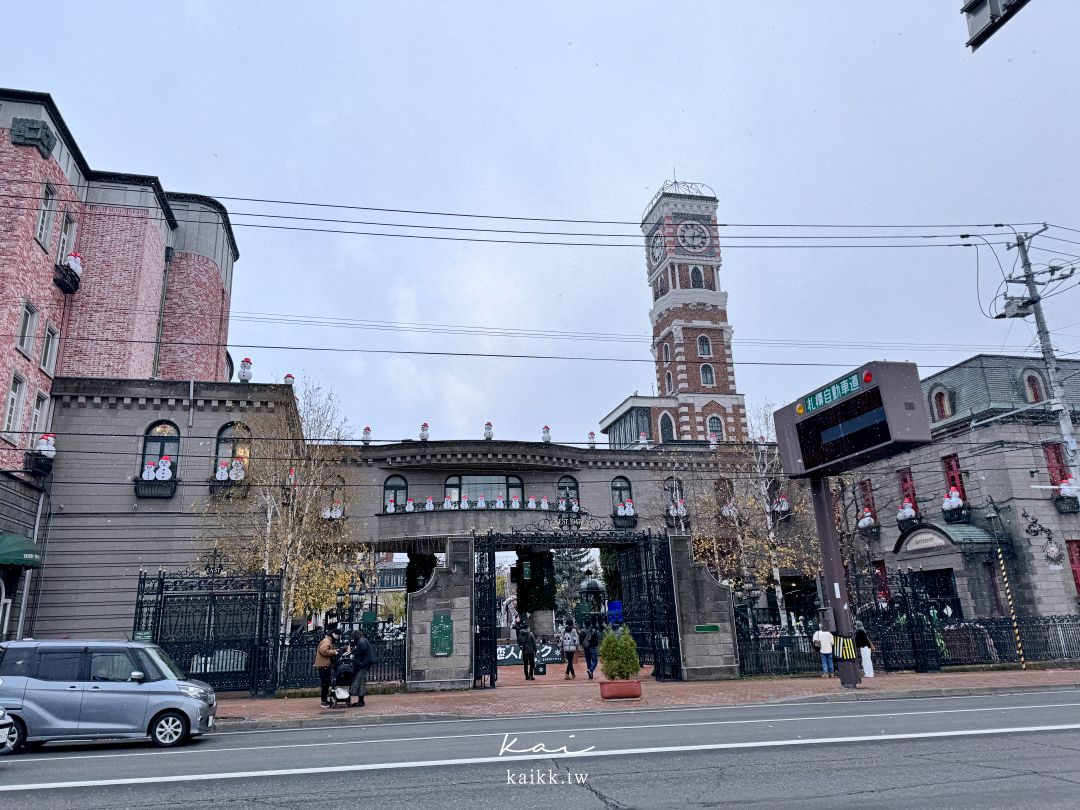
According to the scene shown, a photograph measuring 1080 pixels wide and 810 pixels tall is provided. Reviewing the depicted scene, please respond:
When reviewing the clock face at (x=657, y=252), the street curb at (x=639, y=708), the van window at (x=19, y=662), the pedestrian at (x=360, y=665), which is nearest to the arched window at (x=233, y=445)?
the pedestrian at (x=360, y=665)

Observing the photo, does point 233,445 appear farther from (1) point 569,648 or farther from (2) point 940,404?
(2) point 940,404

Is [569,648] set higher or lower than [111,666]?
lower

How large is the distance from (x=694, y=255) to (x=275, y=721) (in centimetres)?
5243

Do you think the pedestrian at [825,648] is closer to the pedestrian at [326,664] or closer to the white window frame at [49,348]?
the pedestrian at [326,664]

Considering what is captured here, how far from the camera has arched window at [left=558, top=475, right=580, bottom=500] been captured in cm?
3756

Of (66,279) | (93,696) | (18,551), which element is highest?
(66,279)

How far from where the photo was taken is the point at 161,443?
28.8 metres

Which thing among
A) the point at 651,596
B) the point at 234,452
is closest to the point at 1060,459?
→ the point at 651,596

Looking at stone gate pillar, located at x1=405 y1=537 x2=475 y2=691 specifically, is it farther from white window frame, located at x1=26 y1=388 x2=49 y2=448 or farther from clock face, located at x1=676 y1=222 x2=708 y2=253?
clock face, located at x1=676 y1=222 x2=708 y2=253

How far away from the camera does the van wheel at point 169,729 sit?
1176cm

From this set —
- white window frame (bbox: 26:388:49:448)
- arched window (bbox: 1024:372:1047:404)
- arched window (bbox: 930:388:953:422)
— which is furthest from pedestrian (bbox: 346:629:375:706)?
arched window (bbox: 1024:372:1047:404)

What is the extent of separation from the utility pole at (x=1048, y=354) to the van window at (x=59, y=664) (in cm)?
2446

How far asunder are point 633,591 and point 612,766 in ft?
47.2

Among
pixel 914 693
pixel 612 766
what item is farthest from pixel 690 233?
pixel 612 766
